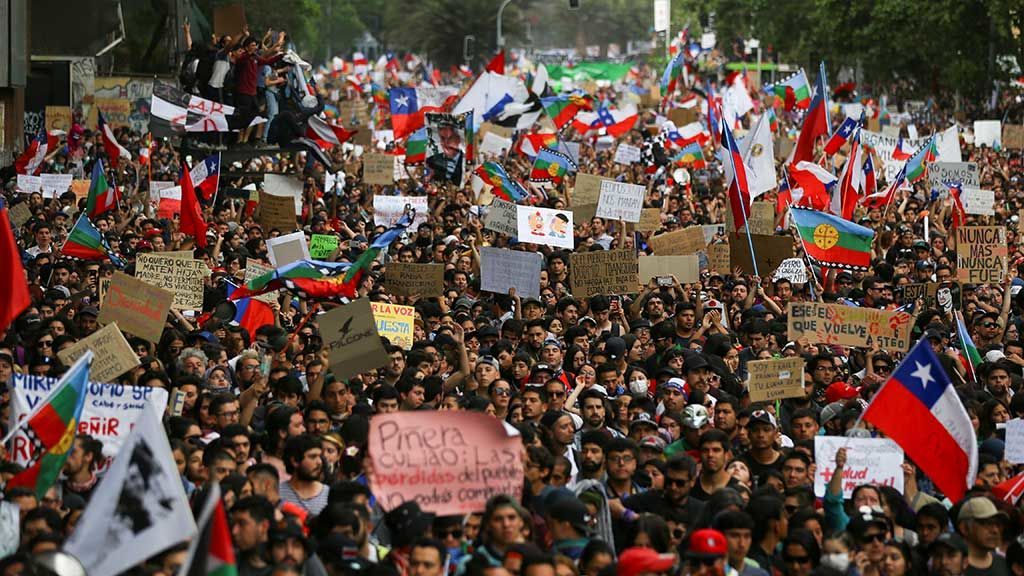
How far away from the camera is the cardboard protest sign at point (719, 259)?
17062 mm

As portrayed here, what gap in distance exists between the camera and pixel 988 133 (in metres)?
35.8

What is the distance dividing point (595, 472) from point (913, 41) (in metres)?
43.3

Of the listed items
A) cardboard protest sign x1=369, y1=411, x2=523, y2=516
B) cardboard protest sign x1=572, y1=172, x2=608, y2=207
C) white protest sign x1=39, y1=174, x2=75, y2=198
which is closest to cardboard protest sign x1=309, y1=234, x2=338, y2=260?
cardboard protest sign x1=572, y1=172, x2=608, y2=207

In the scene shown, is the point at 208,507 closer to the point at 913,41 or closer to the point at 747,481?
the point at 747,481

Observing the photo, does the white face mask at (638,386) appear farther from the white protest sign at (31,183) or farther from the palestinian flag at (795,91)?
the palestinian flag at (795,91)

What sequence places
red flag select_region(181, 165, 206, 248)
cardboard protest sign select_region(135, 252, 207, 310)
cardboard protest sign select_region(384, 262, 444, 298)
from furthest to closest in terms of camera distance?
red flag select_region(181, 165, 206, 248)
cardboard protest sign select_region(384, 262, 444, 298)
cardboard protest sign select_region(135, 252, 207, 310)

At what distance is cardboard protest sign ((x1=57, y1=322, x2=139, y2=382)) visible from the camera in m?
11.0

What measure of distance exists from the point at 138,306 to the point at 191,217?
5227 mm

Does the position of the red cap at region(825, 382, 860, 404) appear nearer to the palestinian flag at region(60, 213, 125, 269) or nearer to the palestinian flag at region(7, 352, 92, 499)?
the palestinian flag at region(7, 352, 92, 499)

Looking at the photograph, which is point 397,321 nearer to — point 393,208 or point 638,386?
point 638,386

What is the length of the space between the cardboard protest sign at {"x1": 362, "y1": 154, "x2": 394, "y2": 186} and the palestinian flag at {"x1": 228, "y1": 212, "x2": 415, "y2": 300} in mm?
10373

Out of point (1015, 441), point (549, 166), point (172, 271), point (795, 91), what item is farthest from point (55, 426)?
point (795, 91)

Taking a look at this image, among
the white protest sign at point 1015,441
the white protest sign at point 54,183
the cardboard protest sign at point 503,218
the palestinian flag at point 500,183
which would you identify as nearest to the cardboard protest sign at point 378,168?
the palestinian flag at point 500,183

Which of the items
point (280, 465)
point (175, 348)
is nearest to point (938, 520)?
point (280, 465)
